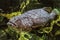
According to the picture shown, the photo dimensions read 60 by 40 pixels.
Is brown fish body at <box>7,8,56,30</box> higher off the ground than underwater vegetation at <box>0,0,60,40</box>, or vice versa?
brown fish body at <box>7,8,56,30</box>

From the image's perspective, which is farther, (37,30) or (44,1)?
(44,1)

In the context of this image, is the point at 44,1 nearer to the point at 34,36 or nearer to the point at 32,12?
the point at 32,12

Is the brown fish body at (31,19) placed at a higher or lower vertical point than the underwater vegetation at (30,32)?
higher

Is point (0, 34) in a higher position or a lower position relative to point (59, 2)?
lower

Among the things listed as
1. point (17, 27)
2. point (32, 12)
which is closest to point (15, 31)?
point (17, 27)
